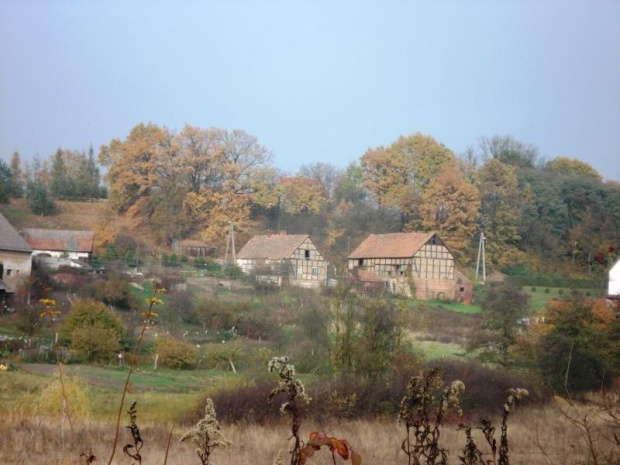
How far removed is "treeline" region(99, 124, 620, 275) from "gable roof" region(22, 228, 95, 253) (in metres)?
6.01

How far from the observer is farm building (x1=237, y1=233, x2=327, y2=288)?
4034 centimetres

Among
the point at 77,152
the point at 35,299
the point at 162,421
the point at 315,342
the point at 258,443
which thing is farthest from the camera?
the point at 77,152

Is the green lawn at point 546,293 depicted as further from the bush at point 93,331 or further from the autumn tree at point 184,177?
the autumn tree at point 184,177

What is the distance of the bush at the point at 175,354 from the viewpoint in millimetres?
25562

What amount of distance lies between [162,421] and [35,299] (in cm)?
1863

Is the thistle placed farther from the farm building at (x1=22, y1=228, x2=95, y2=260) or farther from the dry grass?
the farm building at (x1=22, y1=228, x2=95, y2=260)

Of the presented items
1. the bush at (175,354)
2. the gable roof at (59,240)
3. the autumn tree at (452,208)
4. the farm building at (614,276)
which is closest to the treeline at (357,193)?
the autumn tree at (452,208)

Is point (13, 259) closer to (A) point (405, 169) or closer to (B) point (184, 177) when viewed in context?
(B) point (184, 177)

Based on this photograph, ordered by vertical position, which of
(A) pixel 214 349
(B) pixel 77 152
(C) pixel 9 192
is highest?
(B) pixel 77 152

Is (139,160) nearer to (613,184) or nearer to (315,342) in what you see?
(613,184)

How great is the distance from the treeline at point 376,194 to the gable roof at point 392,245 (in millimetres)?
1506

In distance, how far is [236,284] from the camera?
127 feet

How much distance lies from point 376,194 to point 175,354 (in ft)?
96.2

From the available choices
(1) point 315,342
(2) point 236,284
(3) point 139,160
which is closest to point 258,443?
(1) point 315,342
